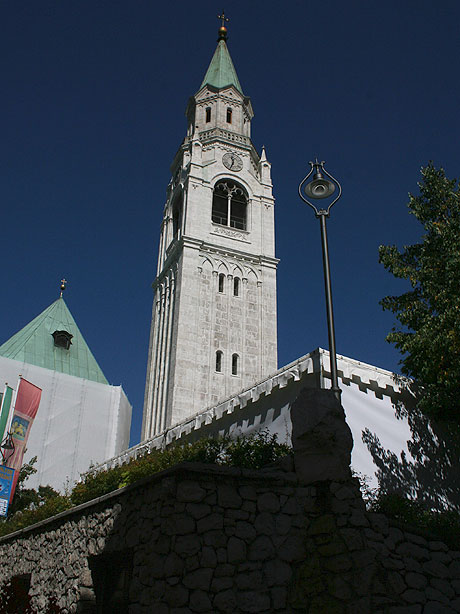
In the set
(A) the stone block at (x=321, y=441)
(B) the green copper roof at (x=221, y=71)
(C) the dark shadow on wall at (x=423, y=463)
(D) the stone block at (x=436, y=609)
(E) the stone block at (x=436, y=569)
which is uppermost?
(B) the green copper roof at (x=221, y=71)

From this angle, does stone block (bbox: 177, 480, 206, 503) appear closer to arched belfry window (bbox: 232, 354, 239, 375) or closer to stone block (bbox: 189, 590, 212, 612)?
stone block (bbox: 189, 590, 212, 612)

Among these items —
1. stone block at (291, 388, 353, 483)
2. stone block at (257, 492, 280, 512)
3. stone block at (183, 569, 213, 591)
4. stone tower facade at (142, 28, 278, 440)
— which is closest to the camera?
stone block at (183, 569, 213, 591)

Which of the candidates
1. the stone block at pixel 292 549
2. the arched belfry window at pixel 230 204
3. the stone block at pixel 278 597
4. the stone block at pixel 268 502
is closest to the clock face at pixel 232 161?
the arched belfry window at pixel 230 204

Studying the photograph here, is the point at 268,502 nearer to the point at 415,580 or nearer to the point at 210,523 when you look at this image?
the point at 210,523

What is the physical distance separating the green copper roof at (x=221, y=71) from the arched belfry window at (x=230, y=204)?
34.3ft

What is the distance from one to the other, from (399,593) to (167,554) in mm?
3397

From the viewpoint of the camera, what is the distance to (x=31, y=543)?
11.5 meters

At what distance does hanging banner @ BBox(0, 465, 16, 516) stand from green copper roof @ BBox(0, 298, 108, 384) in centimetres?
1327

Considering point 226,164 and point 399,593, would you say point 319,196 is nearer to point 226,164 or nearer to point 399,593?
point 399,593

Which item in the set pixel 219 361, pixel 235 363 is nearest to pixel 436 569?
pixel 219 361

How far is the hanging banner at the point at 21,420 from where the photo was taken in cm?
2414

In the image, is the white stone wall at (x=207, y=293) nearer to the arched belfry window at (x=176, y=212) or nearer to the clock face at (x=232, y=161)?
the arched belfry window at (x=176, y=212)

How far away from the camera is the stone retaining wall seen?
7.37 meters

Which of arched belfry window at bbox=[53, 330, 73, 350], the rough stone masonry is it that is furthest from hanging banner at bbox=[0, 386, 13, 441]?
the rough stone masonry
